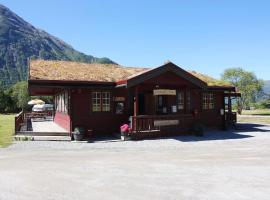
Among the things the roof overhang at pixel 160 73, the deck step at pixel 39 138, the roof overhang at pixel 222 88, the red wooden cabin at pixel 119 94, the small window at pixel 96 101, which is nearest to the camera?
the deck step at pixel 39 138

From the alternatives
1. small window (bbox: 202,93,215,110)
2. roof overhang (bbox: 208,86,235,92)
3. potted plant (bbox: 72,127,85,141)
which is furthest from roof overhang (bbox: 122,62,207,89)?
small window (bbox: 202,93,215,110)

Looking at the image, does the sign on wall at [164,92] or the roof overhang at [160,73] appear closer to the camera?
the roof overhang at [160,73]

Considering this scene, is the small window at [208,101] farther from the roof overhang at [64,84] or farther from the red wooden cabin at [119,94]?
the roof overhang at [64,84]

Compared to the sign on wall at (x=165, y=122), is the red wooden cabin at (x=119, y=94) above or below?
above

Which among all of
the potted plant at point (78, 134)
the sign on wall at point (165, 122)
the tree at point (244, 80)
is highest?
the tree at point (244, 80)

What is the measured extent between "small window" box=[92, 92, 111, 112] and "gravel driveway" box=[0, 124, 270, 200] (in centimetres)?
400

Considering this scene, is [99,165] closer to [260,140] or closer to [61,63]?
[260,140]

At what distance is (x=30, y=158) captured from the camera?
42.2 ft

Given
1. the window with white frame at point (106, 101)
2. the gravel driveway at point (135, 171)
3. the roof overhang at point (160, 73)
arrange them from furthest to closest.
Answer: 1. the window with white frame at point (106, 101)
2. the roof overhang at point (160, 73)
3. the gravel driveway at point (135, 171)

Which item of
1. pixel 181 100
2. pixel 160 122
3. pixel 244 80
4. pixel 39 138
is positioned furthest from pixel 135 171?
pixel 244 80

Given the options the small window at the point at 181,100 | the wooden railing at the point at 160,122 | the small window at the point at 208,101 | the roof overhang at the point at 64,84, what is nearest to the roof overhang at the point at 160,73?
the roof overhang at the point at 64,84

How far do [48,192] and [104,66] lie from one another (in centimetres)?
1741

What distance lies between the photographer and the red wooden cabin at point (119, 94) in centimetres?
1930

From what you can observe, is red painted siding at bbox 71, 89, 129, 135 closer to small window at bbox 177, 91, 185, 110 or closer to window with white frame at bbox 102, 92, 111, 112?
window with white frame at bbox 102, 92, 111, 112
